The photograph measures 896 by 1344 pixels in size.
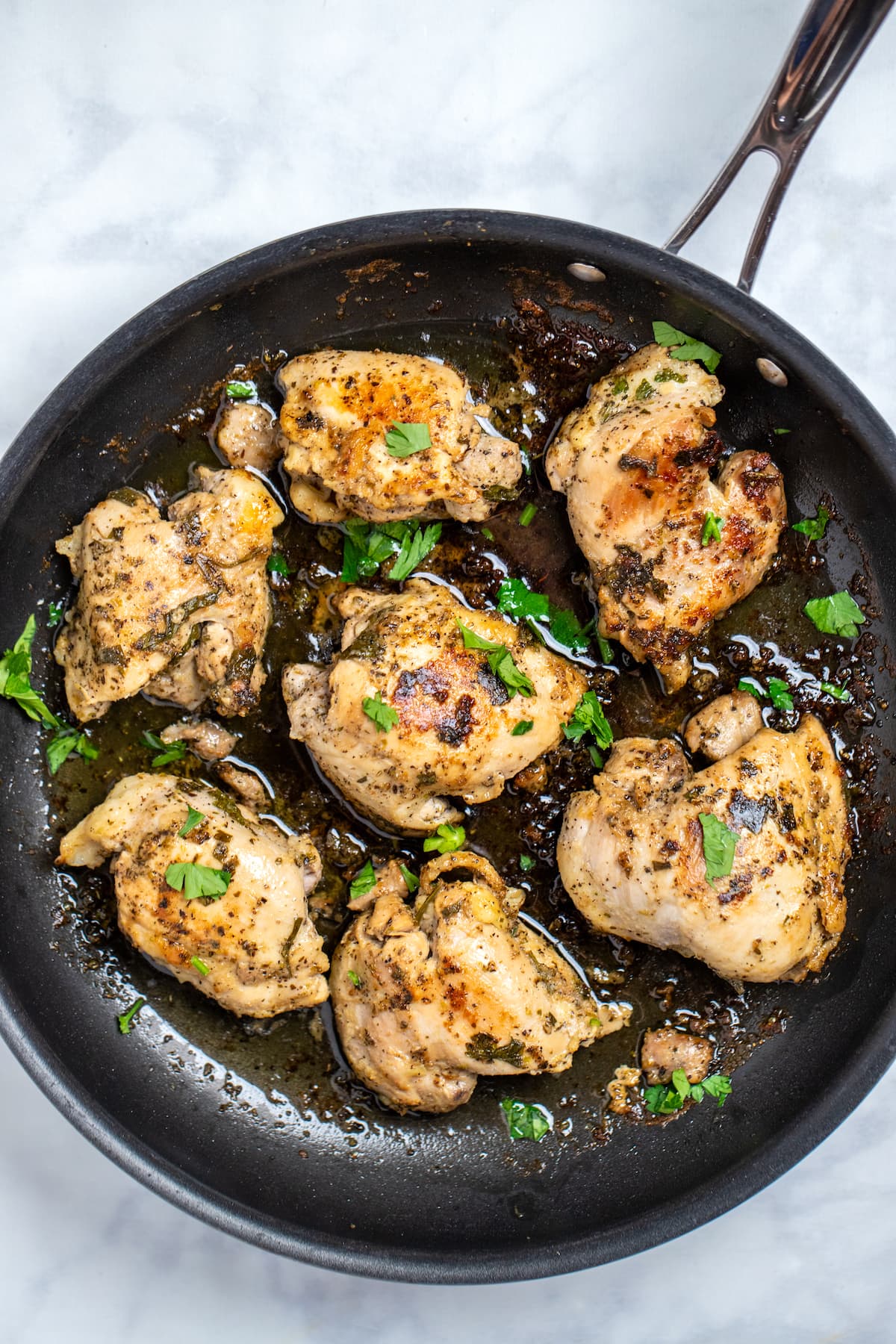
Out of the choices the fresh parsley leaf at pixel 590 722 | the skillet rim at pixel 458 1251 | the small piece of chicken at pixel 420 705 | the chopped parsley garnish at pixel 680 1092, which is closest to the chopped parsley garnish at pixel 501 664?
the small piece of chicken at pixel 420 705

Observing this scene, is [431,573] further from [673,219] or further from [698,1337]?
[698,1337]

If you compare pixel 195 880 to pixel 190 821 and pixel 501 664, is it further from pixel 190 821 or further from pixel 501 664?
pixel 501 664

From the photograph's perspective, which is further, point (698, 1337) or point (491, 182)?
point (698, 1337)

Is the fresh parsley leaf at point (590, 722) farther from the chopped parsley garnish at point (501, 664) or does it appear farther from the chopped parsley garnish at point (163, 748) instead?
the chopped parsley garnish at point (163, 748)

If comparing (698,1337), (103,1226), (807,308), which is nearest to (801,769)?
(807,308)

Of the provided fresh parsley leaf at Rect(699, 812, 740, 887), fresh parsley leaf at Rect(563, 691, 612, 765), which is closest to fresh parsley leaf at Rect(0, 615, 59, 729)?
fresh parsley leaf at Rect(563, 691, 612, 765)

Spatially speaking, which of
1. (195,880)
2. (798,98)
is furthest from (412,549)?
(798,98)
